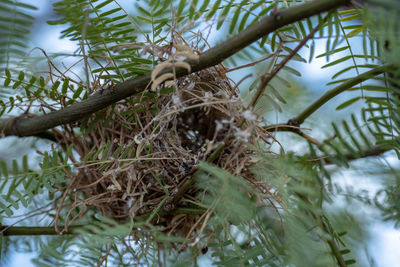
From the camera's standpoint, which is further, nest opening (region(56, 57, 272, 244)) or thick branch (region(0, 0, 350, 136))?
nest opening (region(56, 57, 272, 244))

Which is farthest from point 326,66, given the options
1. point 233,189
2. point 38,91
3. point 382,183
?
point 38,91

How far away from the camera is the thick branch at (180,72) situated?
16.4 inches

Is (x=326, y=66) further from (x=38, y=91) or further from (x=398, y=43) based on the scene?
(x=38, y=91)

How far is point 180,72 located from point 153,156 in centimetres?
18

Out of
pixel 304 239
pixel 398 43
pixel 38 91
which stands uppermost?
pixel 38 91

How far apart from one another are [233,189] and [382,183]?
0.31m

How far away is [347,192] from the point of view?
564mm

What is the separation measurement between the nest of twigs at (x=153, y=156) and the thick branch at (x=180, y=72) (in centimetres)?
4

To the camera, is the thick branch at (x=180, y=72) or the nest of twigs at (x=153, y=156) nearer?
the thick branch at (x=180, y=72)

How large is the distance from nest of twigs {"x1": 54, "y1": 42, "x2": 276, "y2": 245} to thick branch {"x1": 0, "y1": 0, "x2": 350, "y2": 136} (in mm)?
41

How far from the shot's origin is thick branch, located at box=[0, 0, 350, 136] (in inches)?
16.4

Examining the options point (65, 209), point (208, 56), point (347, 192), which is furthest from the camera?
point (65, 209)

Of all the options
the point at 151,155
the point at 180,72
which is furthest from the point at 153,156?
the point at 180,72

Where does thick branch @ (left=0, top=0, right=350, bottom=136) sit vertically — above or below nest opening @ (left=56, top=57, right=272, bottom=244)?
above
